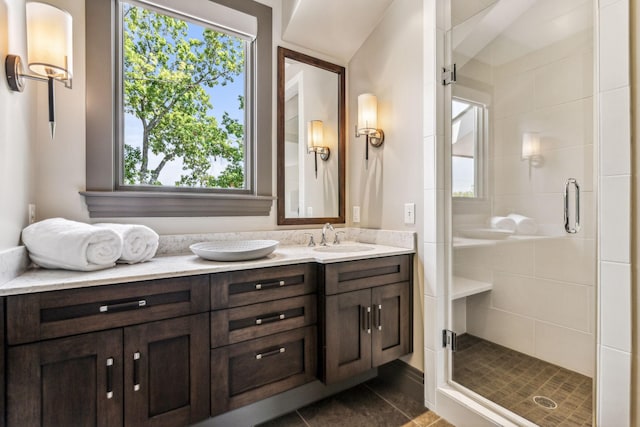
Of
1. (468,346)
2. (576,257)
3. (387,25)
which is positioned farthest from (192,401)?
(387,25)

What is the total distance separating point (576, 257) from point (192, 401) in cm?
175

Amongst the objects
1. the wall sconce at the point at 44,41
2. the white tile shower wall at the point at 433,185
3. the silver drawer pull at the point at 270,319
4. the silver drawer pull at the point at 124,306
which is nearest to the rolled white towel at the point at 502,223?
the white tile shower wall at the point at 433,185

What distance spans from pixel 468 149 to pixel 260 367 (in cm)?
158

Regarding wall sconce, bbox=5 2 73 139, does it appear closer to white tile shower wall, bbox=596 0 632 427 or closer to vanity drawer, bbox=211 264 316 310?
vanity drawer, bbox=211 264 316 310

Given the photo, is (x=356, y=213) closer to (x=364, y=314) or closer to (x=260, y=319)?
(x=364, y=314)

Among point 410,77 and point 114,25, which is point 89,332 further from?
point 410,77

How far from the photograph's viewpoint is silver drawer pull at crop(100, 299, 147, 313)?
1.14 meters

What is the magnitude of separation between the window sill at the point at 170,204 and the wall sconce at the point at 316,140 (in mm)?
515

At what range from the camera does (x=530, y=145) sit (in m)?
1.53

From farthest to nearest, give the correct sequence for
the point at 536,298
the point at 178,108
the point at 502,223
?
the point at 178,108
the point at 502,223
the point at 536,298

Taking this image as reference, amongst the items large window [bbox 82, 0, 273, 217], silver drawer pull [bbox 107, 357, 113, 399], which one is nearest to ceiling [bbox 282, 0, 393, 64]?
large window [bbox 82, 0, 273, 217]

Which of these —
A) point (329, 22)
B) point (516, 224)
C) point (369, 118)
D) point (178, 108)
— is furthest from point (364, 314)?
point (329, 22)

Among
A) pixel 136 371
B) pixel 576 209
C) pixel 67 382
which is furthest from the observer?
pixel 576 209

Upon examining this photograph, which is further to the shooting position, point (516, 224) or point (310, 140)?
point (310, 140)
